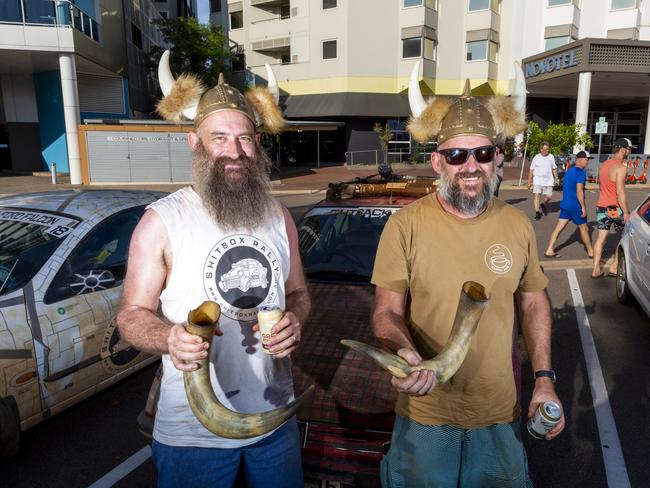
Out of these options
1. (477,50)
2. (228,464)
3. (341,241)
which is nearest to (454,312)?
(228,464)

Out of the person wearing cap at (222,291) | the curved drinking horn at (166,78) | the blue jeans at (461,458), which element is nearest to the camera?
the person wearing cap at (222,291)

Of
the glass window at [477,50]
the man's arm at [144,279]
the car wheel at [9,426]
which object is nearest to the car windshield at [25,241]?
the car wheel at [9,426]

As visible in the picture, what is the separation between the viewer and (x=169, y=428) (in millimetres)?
1938

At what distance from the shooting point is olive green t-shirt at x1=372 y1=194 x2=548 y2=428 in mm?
2105

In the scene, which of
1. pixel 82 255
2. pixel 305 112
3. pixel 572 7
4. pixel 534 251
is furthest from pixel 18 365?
pixel 572 7

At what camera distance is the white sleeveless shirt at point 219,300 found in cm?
187

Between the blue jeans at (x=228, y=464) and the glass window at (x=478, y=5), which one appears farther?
the glass window at (x=478, y=5)

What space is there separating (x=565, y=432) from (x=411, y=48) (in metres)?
32.5

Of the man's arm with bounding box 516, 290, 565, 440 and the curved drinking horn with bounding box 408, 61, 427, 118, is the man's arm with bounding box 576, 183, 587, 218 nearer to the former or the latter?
the curved drinking horn with bounding box 408, 61, 427, 118

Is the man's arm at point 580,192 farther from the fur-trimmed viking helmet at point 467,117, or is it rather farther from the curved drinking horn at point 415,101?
the curved drinking horn at point 415,101

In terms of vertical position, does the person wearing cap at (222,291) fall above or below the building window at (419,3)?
below

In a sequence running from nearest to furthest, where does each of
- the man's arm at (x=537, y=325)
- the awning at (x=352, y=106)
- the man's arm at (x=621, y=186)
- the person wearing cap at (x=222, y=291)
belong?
the person wearing cap at (x=222, y=291)
the man's arm at (x=537, y=325)
the man's arm at (x=621, y=186)
the awning at (x=352, y=106)

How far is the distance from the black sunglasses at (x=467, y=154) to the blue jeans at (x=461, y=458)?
1.11m

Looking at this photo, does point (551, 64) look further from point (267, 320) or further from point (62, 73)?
point (267, 320)
